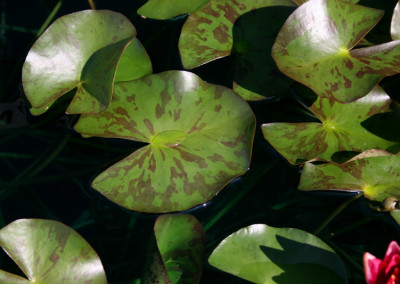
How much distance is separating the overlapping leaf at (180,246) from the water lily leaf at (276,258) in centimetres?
4

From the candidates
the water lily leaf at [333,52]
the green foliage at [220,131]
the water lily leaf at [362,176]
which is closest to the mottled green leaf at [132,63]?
the green foliage at [220,131]

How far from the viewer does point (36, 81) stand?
132 centimetres

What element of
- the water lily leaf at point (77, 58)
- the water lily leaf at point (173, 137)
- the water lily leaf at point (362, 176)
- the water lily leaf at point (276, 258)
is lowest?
the water lily leaf at point (276, 258)

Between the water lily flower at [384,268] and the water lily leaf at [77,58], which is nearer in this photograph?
the water lily flower at [384,268]

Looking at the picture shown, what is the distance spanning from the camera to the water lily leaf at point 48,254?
3.72 feet

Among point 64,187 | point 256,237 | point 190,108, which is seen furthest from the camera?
point 64,187

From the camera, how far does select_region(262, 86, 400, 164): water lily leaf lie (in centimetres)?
134

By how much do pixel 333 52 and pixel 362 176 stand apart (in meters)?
0.35

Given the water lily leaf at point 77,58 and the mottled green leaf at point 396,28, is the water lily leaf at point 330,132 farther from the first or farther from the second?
the water lily leaf at point 77,58

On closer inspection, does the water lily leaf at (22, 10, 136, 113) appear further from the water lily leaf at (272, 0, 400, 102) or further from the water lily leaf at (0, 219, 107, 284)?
the water lily leaf at (272, 0, 400, 102)

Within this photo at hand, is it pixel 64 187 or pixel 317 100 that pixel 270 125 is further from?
pixel 64 187

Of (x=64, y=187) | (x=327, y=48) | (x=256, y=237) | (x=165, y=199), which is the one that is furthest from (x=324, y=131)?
(x=64, y=187)

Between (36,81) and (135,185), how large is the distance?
40 cm

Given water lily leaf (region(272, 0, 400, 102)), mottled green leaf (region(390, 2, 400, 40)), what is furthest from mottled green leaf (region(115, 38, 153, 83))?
mottled green leaf (region(390, 2, 400, 40))
